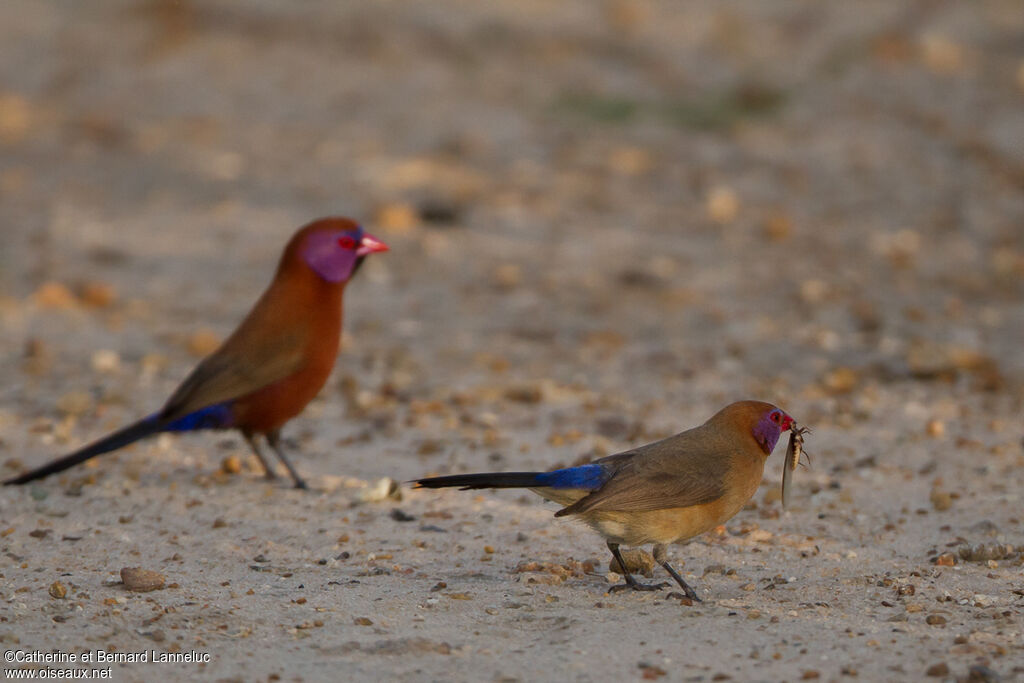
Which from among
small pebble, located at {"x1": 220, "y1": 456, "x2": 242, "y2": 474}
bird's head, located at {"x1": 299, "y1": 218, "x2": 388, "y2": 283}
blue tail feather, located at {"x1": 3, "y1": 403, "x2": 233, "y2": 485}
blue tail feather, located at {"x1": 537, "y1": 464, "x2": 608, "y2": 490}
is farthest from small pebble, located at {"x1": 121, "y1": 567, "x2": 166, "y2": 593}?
bird's head, located at {"x1": 299, "y1": 218, "x2": 388, "y2": 283}

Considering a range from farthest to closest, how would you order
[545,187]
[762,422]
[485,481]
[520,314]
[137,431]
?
[545,187] < [520,314] < [137,431] < [762,422] < [485,481]

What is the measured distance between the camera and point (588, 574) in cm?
453

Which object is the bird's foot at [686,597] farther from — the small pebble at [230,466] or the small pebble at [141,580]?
the small pebble at [230,466]

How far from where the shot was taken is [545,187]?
390 inches

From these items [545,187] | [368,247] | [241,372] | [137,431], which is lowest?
[137,431]

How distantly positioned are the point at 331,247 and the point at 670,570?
2.12 metres

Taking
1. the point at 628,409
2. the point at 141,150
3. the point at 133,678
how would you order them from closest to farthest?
1. the point at 133,678
2. the point at 628,409
3. the point at 141,150

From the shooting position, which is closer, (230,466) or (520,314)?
(230,466)

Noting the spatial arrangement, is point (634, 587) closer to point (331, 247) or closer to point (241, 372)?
point (241, 372)

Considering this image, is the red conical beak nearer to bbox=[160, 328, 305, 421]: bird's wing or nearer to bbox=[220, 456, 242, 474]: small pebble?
bbox=[160, 328, 305, 421]: bird's wing

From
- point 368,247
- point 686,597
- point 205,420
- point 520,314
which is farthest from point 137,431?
point 520,314

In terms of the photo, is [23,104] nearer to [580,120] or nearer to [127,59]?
[127,59]

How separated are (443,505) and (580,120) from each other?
19.9 ft

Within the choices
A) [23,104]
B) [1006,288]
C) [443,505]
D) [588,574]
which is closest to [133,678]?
[588,574]
